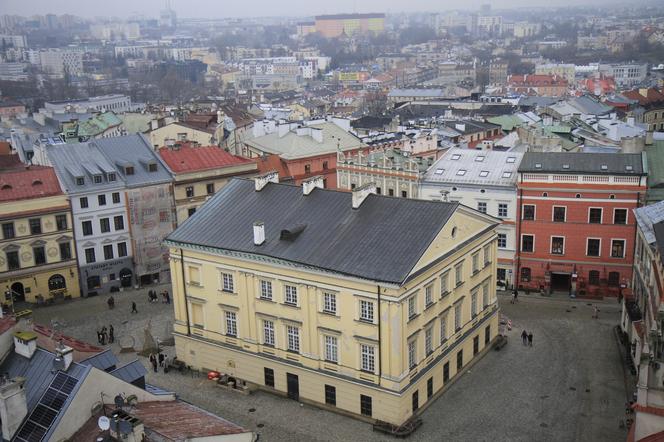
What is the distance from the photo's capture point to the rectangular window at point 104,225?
64.9 metres

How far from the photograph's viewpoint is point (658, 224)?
142ft

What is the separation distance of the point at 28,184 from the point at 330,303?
3405 cm

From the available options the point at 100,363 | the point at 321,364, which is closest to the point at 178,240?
the point at 321,364

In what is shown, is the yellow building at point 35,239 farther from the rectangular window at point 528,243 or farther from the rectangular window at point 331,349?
the rectangular window at point 528,243

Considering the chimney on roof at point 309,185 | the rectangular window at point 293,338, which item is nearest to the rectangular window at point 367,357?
the rectangular window at point 293,338

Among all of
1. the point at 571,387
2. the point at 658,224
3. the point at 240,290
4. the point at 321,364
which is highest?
the point at 658,224

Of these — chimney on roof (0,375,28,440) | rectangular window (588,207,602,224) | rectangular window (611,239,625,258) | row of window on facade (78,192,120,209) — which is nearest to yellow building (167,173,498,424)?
rectangular window (588,207,602,224)

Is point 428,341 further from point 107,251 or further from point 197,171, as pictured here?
point 107,251

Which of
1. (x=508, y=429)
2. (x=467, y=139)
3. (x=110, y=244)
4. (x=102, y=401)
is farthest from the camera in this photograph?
(x=467, y=139)

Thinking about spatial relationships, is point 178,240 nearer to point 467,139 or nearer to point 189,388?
point 189,388

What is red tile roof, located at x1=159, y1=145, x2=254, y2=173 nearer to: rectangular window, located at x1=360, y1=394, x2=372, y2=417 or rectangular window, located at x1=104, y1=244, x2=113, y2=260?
rectangular window, located at x1=104, y1=244, x2=113, y2=260

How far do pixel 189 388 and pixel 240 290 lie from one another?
7345 mm

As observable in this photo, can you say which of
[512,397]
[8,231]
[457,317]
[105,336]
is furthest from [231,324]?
[8,231]

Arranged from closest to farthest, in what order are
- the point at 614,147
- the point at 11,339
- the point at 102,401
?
1. the point at 102,401
2. the point at 11,339
3. the point at 614,147
